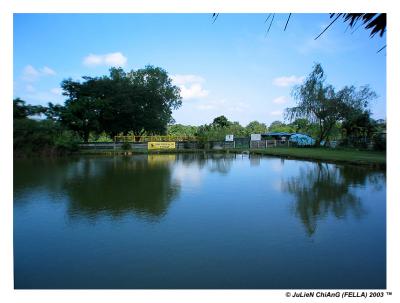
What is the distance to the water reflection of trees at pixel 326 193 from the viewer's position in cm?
557

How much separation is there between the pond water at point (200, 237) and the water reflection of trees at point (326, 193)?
0.10 ft

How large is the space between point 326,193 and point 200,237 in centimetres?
423

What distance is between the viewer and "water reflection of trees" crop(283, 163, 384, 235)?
5.57 metres

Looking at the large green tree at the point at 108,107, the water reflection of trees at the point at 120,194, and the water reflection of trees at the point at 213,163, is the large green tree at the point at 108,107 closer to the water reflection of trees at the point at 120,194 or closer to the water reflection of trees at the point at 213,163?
the water reflection of trees at the point at 213,163

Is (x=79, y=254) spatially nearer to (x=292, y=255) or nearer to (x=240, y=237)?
(x=240, y=237)

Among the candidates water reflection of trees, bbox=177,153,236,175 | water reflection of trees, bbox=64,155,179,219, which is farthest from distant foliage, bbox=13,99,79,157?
water reflection of trees, bbox=64,155,179,219

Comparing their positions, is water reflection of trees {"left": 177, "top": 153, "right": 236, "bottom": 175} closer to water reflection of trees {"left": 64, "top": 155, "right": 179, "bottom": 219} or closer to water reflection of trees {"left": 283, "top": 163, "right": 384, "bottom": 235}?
water reflection of trees {"left": 64, "top": 155, "right": 179, "bottom": 219}

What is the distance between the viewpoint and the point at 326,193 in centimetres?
740

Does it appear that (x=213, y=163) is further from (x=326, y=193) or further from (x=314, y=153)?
(x=326, y=193)

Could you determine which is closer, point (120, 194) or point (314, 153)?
point (120, 194)

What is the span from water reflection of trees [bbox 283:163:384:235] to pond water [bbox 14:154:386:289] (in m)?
0.03

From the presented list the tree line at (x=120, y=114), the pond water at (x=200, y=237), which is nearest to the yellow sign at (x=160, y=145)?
the tree line at (x=120, y=114)

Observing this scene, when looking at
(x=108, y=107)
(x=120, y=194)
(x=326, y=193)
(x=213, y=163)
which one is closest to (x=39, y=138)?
(x=108, y=107)
